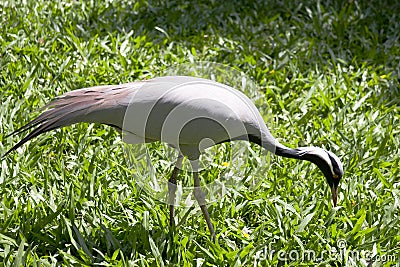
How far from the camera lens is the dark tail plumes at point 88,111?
315 centimetres

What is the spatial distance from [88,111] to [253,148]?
1360 mm

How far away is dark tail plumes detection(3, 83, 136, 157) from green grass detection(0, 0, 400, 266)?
1.71 feet

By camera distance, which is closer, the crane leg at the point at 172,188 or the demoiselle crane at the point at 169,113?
the demoiselle crane at the point at 169,113

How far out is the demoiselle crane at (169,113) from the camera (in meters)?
3.09

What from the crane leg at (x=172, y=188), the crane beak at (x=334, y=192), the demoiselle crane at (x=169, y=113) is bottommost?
the crane beak at (x=334, y=192)

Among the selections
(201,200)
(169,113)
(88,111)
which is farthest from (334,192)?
(88,111)

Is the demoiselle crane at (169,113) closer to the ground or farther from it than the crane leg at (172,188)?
farther from it

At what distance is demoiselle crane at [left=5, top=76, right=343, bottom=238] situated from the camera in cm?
309

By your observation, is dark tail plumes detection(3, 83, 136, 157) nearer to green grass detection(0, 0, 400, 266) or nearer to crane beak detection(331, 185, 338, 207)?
green grass detection(0, 0, 400, 266)

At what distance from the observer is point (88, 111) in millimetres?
3166

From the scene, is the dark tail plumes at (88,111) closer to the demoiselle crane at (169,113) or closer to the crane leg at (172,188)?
the demoiselle crane at (169,113)

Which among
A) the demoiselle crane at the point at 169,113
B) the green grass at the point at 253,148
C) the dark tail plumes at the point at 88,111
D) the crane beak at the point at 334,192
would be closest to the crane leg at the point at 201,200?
the green grass at the point at 253,148

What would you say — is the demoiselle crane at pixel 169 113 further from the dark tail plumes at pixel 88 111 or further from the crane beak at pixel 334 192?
the crane beak at pixel 334 192

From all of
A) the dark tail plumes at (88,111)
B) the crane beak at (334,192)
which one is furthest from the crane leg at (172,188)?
the crane beak at (334,192)
